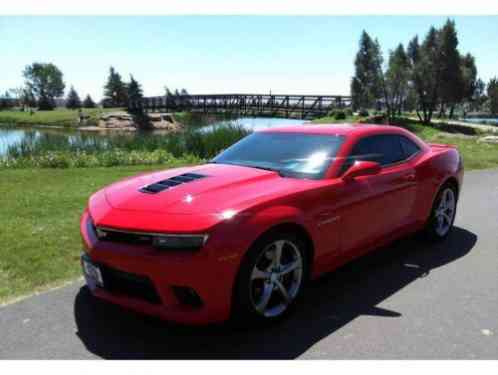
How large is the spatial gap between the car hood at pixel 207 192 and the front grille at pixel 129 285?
1.48ft

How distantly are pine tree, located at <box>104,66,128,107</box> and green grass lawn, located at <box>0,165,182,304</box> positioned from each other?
75588mm

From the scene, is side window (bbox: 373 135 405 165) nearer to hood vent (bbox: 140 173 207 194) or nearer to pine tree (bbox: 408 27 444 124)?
hood vent (bbox: 140 173 207 194)

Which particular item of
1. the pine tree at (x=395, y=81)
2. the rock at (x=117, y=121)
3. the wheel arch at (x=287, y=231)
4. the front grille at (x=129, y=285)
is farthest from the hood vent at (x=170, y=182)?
the rock at (x=117, y=121)

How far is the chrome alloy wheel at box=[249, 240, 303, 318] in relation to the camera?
3.09 m

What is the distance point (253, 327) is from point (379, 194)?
1.75 meters

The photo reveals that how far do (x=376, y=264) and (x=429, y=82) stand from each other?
37.3 meters

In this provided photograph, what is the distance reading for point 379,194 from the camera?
397 cm

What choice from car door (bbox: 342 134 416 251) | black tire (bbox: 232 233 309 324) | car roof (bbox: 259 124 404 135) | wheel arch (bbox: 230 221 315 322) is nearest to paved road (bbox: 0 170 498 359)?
black tire (bbox: 232 233 309 324)

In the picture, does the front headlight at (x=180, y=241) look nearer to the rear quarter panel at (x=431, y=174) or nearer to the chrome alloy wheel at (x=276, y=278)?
the chrome alloy wheel at (x=276, y=278)

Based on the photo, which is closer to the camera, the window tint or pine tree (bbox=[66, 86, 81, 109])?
the window tint

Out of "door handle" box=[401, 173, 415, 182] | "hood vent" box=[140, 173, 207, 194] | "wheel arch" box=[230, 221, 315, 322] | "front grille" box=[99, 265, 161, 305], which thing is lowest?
"front grille" box=[99, 265, 161, 305]

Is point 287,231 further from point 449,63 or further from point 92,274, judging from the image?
point 449,63

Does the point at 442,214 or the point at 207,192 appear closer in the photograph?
the point at 207,192

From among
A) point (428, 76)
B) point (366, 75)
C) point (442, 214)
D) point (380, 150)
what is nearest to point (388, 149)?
point (380, 150)
